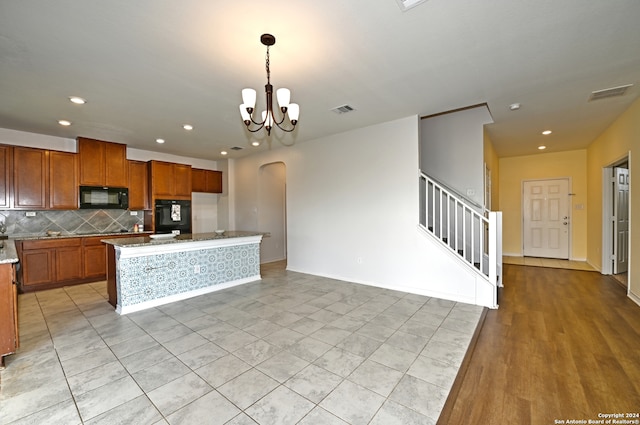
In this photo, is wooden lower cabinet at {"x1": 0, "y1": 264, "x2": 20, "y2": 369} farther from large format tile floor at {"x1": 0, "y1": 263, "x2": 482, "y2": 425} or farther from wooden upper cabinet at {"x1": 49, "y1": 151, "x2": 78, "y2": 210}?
wooden upper cabinet at {"x1": 49, "y1": 151, "x2": 78, "y2": 210}

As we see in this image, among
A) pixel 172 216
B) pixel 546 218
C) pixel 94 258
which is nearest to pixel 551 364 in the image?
pixel 546 218

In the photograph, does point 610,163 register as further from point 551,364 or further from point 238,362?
point 238,362

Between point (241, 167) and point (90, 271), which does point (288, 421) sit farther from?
point (241, 167)

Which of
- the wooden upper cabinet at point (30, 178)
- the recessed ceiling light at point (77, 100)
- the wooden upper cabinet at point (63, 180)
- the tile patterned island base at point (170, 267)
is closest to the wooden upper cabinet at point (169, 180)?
the wooden upper cabinet at point (63, 180)

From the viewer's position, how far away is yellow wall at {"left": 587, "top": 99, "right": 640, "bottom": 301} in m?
3.67

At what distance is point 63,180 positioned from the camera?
4.81 meters

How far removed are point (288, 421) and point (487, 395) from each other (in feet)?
4.62

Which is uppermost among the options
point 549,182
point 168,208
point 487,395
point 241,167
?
point 241,167

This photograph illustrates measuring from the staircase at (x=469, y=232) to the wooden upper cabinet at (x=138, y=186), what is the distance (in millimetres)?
5601

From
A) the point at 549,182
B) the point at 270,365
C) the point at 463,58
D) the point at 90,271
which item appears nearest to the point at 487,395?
the point at 270,365

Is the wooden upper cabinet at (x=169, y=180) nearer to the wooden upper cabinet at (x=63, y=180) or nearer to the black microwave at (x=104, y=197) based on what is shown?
the black microwave at (x=104, y=197)

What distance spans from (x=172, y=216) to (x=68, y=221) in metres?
1.74

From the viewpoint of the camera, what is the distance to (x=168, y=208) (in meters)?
6.00

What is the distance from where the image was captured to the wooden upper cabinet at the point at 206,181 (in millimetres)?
6777
